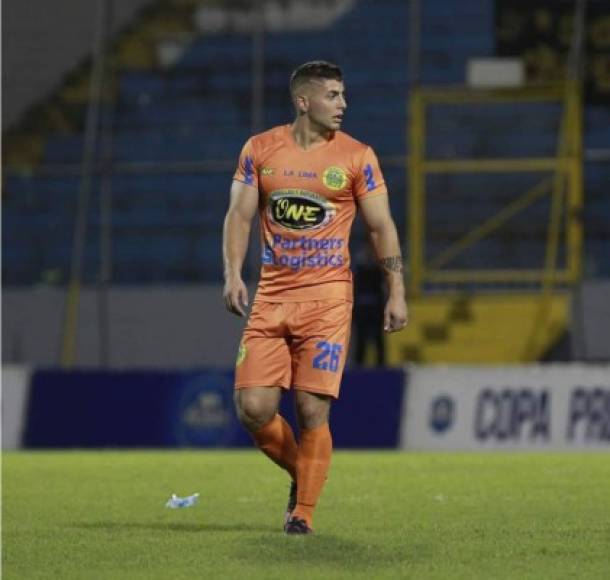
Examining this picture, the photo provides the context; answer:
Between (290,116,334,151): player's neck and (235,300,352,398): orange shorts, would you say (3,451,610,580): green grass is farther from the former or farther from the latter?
(290,116,334,151): player's neck

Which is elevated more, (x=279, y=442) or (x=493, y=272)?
(x=279, y=442)

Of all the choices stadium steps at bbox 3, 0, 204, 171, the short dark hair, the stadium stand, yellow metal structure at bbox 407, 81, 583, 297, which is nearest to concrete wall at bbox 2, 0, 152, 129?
stadium steps at bbox 3, 0, 204, 171

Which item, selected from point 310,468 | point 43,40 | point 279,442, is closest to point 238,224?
point 279,442

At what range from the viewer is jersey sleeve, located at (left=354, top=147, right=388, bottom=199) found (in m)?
8.75

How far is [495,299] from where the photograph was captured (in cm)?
2352

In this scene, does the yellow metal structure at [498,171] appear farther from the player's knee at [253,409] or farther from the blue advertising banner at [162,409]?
the player's knee at [253,409]

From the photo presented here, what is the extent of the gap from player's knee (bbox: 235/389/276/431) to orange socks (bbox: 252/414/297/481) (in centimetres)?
7

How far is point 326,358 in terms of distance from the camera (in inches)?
341

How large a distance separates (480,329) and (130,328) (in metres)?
4.60

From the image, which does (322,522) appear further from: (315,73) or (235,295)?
(315,73)

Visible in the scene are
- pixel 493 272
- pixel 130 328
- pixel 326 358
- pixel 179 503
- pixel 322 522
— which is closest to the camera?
pixel 326 358

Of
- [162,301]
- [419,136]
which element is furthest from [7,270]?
[419,136]

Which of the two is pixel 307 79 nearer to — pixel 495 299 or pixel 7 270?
pixel 495 299

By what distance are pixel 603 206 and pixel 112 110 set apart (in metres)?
7.24
